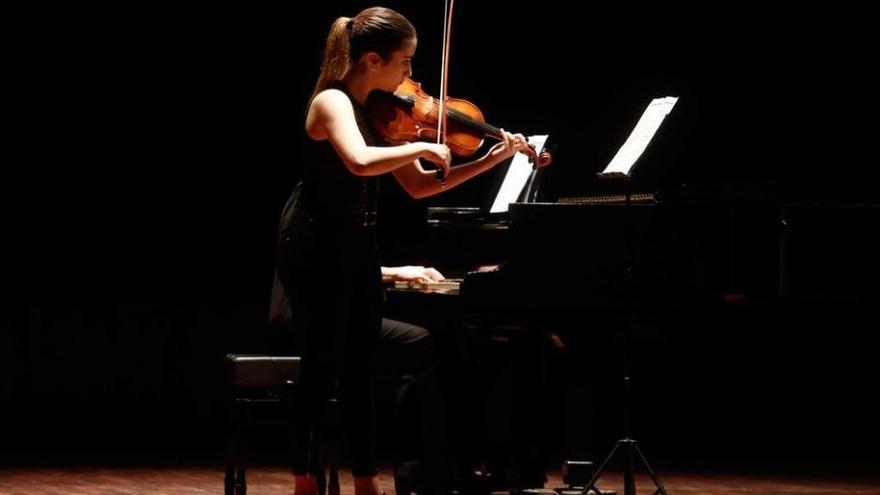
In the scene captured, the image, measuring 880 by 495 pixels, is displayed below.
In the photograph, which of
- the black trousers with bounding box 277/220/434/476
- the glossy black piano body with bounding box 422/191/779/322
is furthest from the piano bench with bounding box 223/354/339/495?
the black trousers with bounding box 277/220/434/476

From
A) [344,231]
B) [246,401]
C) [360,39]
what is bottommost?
[246,401]

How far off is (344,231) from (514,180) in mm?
1364

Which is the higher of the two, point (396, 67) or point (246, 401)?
point (396, 67)

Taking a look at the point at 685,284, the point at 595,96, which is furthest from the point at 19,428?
the point at 685,284

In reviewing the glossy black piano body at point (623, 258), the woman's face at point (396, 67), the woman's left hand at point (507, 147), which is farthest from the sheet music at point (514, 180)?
the woman's face at point (396, 67)

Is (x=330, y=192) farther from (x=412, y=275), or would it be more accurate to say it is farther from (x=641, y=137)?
(x=641, y=137)

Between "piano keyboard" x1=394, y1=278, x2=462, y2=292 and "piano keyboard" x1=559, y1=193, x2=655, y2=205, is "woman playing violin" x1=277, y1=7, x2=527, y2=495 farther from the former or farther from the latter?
"piano keyboard" x1=559, y1=193, x2=655, y2=205

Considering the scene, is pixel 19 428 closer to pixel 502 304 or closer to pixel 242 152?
pixel 242 152

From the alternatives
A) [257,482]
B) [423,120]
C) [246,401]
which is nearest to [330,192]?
[423,120]

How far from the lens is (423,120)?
3.68 metres

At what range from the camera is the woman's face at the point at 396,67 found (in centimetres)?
337

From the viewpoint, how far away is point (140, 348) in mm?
6031

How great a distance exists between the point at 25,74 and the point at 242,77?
2.86 ft

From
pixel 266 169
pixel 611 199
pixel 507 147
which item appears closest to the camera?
pixel 507 147
